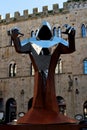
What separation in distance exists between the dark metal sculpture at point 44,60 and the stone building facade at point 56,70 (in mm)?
15044

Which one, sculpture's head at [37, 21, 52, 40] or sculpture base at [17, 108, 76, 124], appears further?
sculpture's head at [37, 21, 52, 40]

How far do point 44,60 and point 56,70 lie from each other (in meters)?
16.1

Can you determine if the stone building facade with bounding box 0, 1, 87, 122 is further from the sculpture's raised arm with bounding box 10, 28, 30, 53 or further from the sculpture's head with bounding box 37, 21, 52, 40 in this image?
the sculpture's raised arm with bounding box 10, 28, 30, 53

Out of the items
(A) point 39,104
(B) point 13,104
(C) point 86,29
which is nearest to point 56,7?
(C) point 86,29

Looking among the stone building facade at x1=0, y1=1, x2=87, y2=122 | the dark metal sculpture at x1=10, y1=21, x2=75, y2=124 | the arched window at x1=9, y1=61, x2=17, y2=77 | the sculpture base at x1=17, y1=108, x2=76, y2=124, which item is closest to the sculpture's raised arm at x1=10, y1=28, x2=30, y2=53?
the dark metal sculpture at x1=10, y1=21, x2=75, y2=124

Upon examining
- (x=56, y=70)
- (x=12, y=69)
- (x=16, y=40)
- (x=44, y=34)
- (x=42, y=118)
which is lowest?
(x=42, y=118)

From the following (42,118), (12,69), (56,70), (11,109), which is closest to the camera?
(42,118)

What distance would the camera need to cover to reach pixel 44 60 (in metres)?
10.3

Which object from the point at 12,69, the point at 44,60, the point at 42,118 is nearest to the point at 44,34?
the point at 44,60

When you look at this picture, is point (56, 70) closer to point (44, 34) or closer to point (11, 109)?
point (11, 109)

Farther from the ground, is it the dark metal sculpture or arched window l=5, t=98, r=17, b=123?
the dark metal sculpture

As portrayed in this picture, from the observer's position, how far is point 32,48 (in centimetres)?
1038

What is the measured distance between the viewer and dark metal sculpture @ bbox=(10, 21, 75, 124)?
9566 millimetres

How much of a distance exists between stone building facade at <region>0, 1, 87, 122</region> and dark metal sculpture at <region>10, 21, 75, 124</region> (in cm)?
1504
